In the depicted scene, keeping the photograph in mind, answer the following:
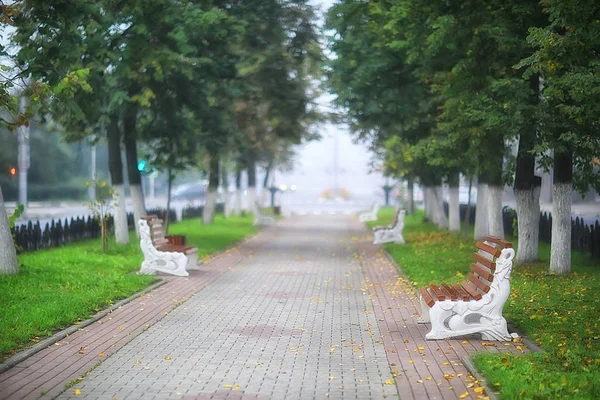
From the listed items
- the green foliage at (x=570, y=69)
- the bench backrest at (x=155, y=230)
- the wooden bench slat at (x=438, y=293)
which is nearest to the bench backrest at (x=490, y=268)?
the wooden bench slat at (x=438, y=293)

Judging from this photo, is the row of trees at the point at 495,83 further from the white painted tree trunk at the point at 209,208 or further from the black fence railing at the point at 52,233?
the white painted tree trunk at the point at 209,208

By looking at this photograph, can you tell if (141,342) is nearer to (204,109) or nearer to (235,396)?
(235,396)

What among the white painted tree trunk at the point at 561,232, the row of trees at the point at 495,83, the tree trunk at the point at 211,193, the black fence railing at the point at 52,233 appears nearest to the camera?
the row of trees at the point at 495,83

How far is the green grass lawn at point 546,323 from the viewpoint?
750 cm

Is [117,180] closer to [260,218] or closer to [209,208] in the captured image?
[209,208]

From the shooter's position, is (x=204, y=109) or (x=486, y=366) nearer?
(x=486, y=366)

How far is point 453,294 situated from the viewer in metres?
10.8

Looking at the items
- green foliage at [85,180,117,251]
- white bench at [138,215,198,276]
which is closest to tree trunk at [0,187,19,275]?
white bench at [138,215,198,276]

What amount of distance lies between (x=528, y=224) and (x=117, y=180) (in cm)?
1167

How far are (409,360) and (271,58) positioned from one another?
2348 cm

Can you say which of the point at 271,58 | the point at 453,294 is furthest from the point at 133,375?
the point at 271,58

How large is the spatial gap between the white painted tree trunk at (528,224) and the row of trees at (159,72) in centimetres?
Answer: 800

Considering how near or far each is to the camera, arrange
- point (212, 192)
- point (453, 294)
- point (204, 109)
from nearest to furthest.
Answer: point (453, 294)
point (204, 109)
point (212, 192)

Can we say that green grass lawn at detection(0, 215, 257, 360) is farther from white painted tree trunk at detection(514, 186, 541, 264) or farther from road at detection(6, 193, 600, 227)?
road at detection(6, 193, 600, 227)
